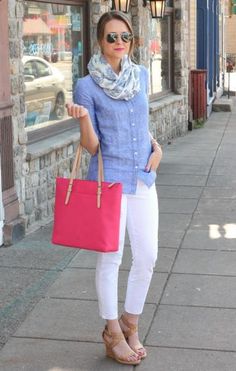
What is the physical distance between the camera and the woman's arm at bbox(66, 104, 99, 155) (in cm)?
353

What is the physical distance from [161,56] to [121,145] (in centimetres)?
971

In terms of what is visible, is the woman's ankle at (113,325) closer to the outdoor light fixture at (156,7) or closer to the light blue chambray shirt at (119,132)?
the light blue chambray shirt at (119,132)

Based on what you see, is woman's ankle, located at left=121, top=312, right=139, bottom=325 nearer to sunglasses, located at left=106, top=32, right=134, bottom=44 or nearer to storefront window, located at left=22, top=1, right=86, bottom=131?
sunglasses, located at left=106, top=32, right=134, bottom=44

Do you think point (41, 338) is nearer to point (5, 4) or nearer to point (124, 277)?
point (124, 277)

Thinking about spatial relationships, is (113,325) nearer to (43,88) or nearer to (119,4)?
(43,88)

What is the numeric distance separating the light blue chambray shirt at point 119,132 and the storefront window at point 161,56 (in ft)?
28.3

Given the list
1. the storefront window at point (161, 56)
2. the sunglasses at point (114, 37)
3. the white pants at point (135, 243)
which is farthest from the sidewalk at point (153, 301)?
the storefront window at point (161, 56)

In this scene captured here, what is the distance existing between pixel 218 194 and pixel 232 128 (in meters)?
6.74

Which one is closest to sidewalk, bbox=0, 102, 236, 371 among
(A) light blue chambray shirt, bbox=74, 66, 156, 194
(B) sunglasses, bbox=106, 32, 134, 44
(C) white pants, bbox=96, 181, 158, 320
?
(C) white pants, bbox=96, 181, 158, 320

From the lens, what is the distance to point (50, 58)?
787cm

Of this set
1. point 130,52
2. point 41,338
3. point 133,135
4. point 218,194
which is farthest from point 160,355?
point 218,194

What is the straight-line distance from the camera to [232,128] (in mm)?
15039

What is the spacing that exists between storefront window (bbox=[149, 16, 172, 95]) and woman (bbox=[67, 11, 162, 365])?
858 centimetres

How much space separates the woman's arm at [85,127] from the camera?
11.6 feet
